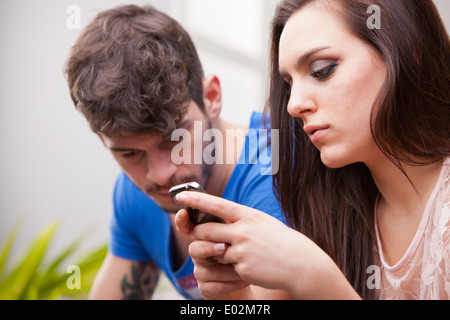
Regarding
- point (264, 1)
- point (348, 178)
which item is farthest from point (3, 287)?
point (264, 1)

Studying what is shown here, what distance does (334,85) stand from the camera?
70 cm

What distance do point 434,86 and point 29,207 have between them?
1.45 m

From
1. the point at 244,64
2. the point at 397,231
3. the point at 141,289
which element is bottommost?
the point at 141,289

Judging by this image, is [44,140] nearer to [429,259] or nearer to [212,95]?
[212,95]

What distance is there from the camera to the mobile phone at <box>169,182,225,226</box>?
1.92 ft

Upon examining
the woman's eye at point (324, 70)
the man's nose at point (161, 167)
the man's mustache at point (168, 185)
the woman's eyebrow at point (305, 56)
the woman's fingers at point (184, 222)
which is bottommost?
the woman's fingers at point (184, 222)

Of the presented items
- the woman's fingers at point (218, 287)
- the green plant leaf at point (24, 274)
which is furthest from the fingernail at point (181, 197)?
the green plant leaf at point (24, 274)

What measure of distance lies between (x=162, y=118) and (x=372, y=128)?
38 cm

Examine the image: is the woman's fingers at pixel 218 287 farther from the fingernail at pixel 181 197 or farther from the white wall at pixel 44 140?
the white wall at pixel 44 140

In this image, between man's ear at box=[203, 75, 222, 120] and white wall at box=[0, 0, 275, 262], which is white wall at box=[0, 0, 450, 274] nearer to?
white wall at box=[0, 0, 275, 262]

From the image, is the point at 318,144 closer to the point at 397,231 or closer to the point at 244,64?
the point at 397,231

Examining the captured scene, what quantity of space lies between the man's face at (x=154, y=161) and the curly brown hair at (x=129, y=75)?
0.02 meters

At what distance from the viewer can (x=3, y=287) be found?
4.65ft

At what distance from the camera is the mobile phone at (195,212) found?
1.92 ft
